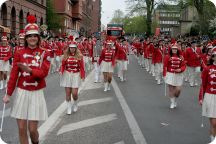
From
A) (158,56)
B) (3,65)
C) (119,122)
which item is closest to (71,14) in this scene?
(158,56)

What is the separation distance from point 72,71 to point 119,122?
205 cm

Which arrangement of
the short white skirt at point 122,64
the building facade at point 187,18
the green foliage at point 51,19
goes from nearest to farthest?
1. the short white skirt at point 122,64
2. the green foliage at point 51,19
3. the building facade at point 187,18

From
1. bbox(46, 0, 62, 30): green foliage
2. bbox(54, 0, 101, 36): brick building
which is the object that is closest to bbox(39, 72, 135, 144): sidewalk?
bbox(54, 0, 101, 36): brick building

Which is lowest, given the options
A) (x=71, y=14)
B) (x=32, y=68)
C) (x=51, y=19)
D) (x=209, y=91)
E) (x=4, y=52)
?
(x=209, y=91)

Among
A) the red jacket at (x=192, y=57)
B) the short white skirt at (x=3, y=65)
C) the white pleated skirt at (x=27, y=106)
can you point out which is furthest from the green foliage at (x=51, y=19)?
the white pleated skirt at (x=27, y=106)

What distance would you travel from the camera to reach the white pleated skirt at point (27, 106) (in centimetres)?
676

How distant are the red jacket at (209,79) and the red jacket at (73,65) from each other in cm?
392

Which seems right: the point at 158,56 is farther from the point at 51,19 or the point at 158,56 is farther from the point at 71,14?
the point at 71,14

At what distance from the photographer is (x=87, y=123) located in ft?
32.6

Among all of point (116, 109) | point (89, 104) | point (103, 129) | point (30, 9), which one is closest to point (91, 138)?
point (103, 129)

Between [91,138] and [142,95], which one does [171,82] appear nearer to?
[142,95]

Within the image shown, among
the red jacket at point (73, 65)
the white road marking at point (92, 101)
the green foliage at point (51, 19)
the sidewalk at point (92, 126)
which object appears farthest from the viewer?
the green foliage at point (51, 19)

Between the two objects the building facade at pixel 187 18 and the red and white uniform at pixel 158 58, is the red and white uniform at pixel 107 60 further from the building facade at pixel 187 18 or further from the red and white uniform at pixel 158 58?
the building facade at pixel 187 18

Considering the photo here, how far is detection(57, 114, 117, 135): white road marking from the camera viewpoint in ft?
30.1
